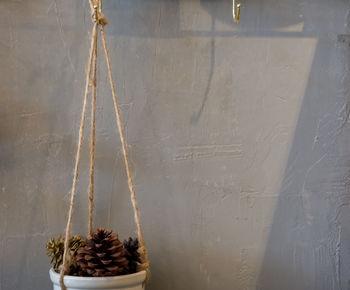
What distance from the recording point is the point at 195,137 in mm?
1114

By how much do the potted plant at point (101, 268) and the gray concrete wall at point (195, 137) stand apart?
6.7 inches

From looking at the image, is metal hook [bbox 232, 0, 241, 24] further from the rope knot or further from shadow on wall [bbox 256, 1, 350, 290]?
the rope knot

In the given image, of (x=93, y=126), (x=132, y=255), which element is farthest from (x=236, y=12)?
(x=132, y=255)

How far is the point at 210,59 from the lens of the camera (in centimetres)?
113

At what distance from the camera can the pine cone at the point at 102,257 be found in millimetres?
871

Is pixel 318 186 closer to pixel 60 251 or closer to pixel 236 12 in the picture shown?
pixel 236 12

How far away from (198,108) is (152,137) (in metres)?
0.14

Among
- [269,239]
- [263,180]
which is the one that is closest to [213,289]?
[269,239]

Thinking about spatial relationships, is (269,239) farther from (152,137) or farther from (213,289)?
(152,137)

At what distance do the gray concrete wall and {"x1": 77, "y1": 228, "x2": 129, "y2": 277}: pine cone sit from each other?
0.60ft

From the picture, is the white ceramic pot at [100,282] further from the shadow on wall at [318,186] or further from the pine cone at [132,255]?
the shadow on wall at [318,186]

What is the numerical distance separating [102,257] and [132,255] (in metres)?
0.08

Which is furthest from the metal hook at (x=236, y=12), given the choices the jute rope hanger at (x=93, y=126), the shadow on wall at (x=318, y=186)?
the jute rope hanger at (x=93, y=126)

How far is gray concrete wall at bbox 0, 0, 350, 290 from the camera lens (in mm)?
1074
